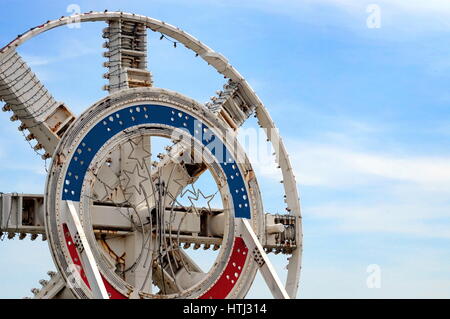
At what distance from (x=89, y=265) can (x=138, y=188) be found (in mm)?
2280

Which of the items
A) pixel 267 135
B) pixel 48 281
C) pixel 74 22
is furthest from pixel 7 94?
pixel 267 135

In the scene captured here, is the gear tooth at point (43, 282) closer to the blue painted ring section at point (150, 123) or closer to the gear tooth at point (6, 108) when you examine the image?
the blue painted ring section at point (150, 123)

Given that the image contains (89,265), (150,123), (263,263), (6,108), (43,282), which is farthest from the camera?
(263,263)

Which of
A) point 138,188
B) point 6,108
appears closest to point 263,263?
point 138,188

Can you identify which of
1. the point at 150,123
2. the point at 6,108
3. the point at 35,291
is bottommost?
the point at 35,291

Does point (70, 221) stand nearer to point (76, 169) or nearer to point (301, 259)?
point (76, 169)

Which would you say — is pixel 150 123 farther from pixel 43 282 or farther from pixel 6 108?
pixel 43 282

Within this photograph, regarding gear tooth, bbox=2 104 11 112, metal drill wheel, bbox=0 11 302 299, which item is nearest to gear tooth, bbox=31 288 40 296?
metal drill wheel, bbox=0 11 302 299

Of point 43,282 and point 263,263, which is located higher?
point 263,263

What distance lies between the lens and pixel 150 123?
24562 millimetres

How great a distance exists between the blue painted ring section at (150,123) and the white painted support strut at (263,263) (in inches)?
12.8

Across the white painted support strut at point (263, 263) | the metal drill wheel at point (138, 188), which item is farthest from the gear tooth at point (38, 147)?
the white painted support strut at point (263, 263)

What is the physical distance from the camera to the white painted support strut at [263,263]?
24422 mm

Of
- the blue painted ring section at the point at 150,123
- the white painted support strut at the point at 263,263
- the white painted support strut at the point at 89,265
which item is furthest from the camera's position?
the white painted support strut at the point at 263,263
